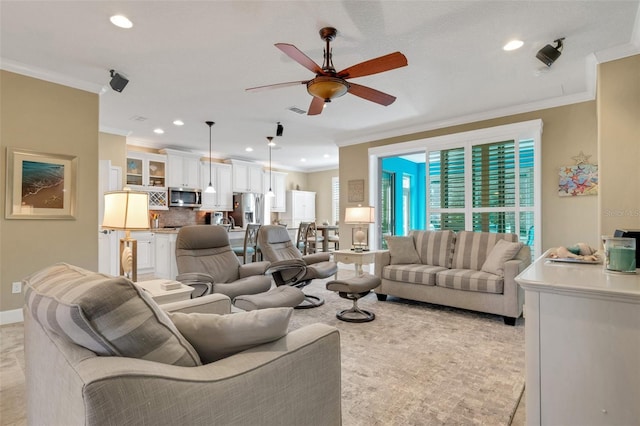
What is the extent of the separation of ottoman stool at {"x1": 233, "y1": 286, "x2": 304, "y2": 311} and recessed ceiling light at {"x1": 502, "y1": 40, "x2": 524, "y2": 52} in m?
2.96

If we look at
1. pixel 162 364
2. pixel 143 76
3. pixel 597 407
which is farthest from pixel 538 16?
pixel 143 76

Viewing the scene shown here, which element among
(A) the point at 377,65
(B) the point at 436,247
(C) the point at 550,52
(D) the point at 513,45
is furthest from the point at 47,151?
(C) the point at 550,52

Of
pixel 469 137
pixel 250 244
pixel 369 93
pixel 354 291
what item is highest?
pixel 469 137

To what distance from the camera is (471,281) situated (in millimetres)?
3443

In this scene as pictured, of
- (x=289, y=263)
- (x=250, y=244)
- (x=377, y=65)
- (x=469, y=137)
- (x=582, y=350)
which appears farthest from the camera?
(x=250, y=244)

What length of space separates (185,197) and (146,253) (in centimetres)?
149

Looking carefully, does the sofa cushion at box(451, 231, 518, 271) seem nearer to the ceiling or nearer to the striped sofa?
the striped sofa

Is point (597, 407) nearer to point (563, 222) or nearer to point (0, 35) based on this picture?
point (563, 222)

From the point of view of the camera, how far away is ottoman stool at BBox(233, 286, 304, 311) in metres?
2.71

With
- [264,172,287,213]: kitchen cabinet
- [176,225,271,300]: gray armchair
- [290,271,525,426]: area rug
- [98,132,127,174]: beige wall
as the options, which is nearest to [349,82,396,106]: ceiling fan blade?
[176,225,271,300]: gray armchair

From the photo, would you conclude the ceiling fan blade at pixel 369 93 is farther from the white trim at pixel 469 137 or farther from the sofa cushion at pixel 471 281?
the white trim at pixel 469 137

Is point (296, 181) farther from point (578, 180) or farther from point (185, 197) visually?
point (578, 180)

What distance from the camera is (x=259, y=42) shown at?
2967 millimetres

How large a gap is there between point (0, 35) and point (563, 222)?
636cm
